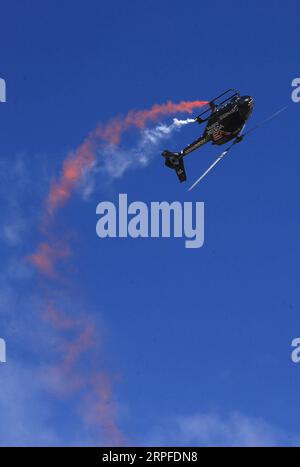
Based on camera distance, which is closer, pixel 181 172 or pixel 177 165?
pixel 181 172

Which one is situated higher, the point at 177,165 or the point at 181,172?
the point at 177,165

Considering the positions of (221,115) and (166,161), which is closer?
(221,115)
